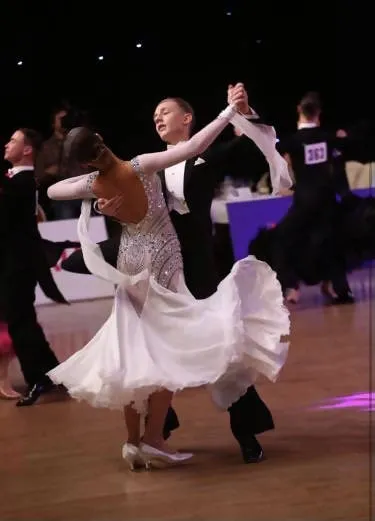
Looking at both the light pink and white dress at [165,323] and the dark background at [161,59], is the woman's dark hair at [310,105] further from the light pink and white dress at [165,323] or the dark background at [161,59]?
the light pink and white dress at [165,323]

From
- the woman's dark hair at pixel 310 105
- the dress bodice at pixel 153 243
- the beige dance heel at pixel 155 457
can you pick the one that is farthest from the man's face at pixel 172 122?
the woman's dark hair at pixel 310 105

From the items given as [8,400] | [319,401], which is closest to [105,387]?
A: [319,401]

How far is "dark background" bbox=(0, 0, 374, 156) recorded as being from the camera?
7.96 metres

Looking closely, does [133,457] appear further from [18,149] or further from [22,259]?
[18,149]

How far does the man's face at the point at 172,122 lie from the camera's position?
3.50 metres

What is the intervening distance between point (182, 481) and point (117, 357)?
1.54ft

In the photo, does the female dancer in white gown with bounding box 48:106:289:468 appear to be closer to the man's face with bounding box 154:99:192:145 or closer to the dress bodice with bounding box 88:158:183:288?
the dress bodice with bounding box 88:158:183:288

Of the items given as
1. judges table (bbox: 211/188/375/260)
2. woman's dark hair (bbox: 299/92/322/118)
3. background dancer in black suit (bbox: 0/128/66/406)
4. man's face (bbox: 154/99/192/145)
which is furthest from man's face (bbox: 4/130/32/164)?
judges table (bbox: 211/188/375/260)

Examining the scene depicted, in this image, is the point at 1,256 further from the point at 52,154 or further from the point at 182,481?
the point at 52,154

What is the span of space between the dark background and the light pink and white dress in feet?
15.7

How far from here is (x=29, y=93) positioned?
8422mm

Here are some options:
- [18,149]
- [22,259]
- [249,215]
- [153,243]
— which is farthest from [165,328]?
[249,215]

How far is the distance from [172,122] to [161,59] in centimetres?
500

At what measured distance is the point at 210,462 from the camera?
11.0ft
